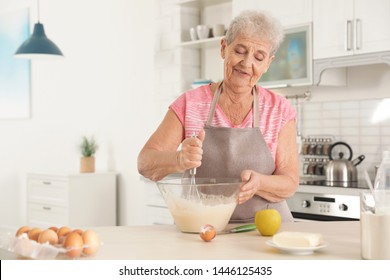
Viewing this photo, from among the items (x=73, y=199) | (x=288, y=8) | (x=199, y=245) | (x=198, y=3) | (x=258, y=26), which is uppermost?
(x=198, y=3)

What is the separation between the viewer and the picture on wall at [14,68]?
7.02m

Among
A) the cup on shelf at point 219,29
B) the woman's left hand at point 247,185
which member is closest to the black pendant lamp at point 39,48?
the cup on shelf at point 219,29

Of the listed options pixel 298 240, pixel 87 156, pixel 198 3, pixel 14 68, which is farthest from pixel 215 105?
pixel 14 68

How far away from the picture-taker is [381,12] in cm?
384

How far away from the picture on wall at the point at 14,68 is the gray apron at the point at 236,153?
4.92 meters

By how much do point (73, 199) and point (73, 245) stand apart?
413 cm

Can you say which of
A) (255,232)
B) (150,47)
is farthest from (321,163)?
(255,232)

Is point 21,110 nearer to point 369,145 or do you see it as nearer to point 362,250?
point 369,145

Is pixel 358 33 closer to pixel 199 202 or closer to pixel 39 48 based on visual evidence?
pixel 199 202

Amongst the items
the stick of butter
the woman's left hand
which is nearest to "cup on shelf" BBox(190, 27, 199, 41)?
the woman's left hand

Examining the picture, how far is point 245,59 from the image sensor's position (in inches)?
94.3

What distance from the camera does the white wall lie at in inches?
227

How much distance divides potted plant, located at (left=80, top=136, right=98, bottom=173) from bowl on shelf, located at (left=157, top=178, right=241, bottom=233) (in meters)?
3.98

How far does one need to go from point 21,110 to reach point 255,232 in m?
5.56
